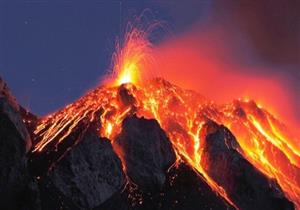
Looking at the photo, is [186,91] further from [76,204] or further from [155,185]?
[76,204]

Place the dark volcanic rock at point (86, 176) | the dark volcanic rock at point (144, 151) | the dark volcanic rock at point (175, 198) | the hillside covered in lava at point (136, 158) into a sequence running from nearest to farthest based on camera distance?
the dark volcanic rock at point (86, 176) < the hillside covered in lava at point (136, 158) < the dark volcanic rock at point (175, 198) < the dark volcanic rock at point (144, 151)

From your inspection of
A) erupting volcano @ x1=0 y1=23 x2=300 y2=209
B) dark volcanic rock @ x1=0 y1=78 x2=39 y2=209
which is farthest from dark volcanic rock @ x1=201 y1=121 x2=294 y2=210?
dark volcanic rock @ x1=0 y1=78 x2=39 y2=209

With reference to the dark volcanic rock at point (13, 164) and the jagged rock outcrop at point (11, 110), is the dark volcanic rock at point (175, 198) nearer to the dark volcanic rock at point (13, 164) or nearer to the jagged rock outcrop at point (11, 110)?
the dark volcanic rock at point (13, 164)

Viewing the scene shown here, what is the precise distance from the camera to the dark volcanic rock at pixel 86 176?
240 ft

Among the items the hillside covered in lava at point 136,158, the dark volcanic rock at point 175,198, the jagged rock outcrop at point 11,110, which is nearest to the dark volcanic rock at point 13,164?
the jagged rock outcrop at point 11,110

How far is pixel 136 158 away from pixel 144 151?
211 cm

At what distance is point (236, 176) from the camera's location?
8831 cm

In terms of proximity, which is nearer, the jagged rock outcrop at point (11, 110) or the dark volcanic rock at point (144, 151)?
the jagged rock outcrop at point (11, 110)

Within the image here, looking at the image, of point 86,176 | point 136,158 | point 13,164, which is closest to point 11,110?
point 13,164

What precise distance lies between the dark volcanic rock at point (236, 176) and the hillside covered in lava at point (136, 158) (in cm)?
14

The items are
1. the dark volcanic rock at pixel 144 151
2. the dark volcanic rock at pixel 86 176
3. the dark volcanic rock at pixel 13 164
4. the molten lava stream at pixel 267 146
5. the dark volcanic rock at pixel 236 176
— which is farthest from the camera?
Result: the molten lava stream at pixel 267 146

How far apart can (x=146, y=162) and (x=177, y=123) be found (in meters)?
22.5

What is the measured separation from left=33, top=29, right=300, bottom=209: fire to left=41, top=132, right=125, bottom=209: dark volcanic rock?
544 centimetres

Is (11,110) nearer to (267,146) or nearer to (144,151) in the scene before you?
(144,151)
